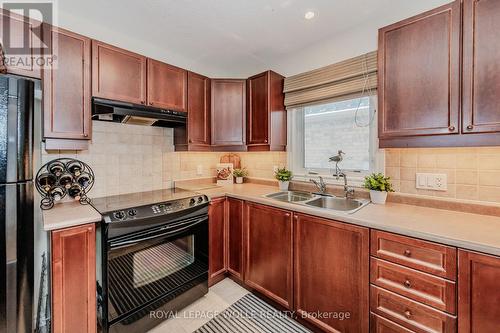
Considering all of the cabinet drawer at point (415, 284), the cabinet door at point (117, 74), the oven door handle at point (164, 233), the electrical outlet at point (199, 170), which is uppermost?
the cabinet door at point (117, 74)

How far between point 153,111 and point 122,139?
1.57 ft

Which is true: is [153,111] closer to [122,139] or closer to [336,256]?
[122,139]

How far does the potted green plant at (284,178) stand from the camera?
7.80ft

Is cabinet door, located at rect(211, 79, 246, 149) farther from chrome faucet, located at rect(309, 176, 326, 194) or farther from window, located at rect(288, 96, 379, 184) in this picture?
chrome faucet, located at rect(309, 176, 326, 194)

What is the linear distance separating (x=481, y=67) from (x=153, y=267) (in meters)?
2.44

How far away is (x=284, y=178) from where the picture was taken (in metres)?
2.38

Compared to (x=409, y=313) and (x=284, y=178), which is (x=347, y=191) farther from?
(x=409, y=313)

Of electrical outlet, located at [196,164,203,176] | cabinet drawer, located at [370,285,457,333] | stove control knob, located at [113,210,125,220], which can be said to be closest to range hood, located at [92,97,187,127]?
electrical outlet, located at [196,164,203,176]

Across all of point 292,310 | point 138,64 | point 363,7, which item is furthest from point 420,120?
point 138,64

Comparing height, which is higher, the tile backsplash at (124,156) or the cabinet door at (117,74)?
the cabinet door at (117,74)

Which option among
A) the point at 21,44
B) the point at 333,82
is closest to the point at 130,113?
the point at 21,44

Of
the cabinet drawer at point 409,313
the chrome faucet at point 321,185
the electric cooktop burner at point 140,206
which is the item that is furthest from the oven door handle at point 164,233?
the cabinet drawer at point 409,313

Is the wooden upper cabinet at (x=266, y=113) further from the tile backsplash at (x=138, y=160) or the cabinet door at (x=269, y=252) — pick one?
the cabinet door at (x=269, y=252)

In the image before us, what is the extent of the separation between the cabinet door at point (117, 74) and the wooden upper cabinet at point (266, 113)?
1.09m
